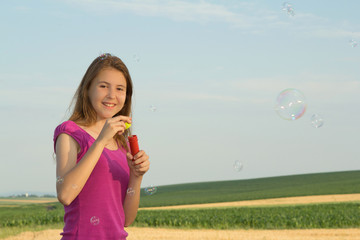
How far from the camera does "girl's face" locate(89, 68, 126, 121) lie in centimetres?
337

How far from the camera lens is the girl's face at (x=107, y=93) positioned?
3.37m

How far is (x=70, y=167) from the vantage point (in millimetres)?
3023

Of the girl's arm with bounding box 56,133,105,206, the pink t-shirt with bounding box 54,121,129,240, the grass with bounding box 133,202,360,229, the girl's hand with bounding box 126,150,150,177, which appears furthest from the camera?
the grass with bounding box 133,202,360,229

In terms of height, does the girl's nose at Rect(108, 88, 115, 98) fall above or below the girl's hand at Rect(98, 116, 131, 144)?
above

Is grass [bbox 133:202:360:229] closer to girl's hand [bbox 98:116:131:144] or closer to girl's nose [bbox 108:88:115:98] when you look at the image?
girl's nose [bbox 108:88:115:98]

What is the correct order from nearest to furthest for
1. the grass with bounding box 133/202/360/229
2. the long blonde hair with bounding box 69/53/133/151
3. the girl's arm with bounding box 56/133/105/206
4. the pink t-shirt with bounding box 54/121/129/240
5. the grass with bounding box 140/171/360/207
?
the girl's arm with bounding box 56/133/105/206, the pink t-shirt with bounding box 54/121/129/240, the long blonde hair with bounding box 69/53/133/151, the grass with bounding box 133/202/360/229, the grass with bounding box 140/171/360/207

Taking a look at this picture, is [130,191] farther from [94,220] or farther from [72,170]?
[72,170]

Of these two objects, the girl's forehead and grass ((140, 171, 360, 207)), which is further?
grass ((140, 171, 360, 207))

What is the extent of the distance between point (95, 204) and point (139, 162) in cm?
41

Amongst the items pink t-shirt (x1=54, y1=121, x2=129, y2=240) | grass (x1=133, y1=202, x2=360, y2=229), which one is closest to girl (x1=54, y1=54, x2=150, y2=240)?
pink t-shirt (x1=54, y1=121, x2=129, y2=240)

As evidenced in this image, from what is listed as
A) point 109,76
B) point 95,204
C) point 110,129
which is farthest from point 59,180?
point 109,76

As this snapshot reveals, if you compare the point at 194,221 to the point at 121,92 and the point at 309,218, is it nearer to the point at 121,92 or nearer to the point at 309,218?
the point at 309,218

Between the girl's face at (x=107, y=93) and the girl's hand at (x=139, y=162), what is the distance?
36cm

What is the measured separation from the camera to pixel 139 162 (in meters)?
3.28
